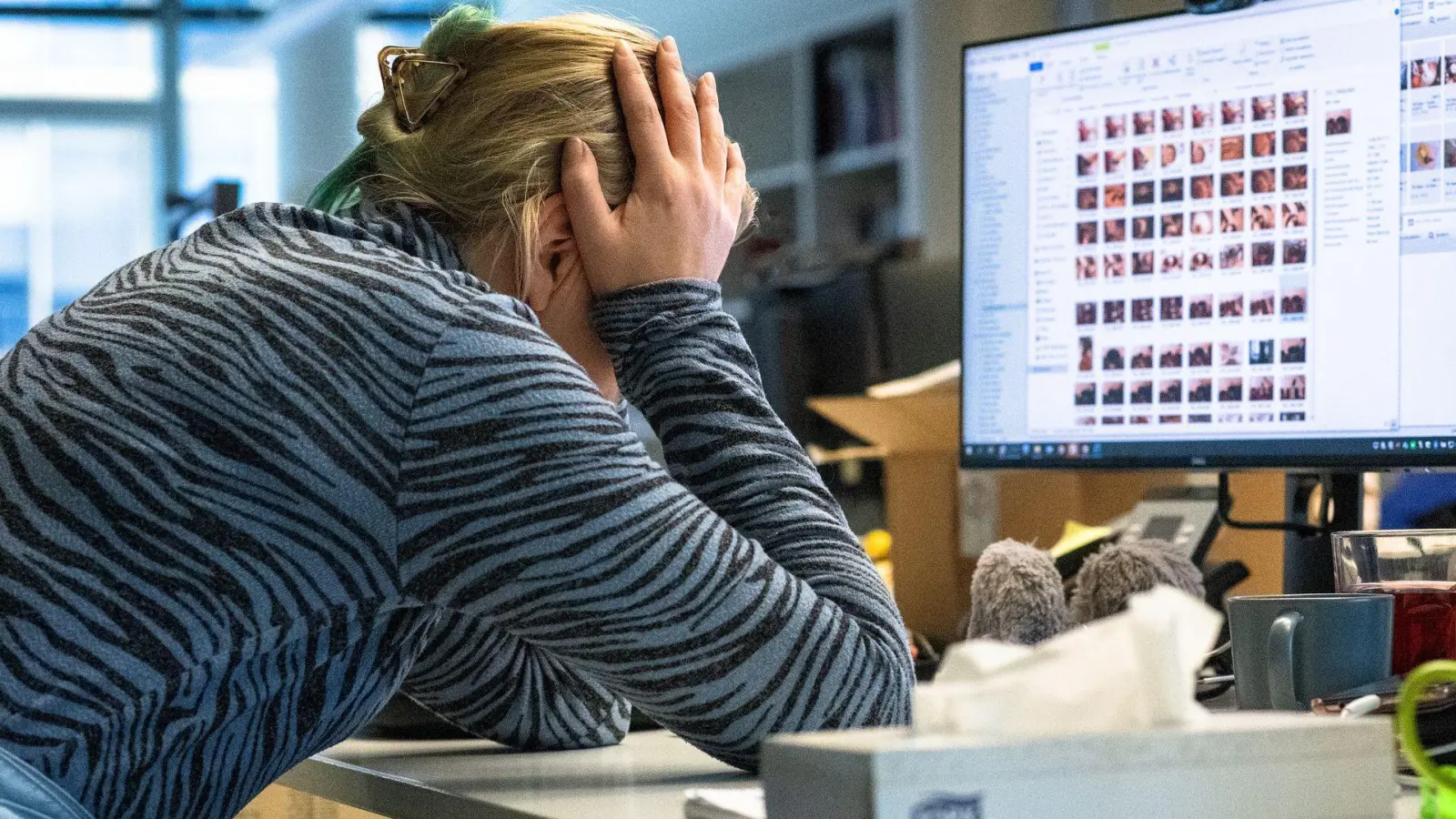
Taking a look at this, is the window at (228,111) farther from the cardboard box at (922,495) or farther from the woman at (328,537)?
the woman at (328,537)

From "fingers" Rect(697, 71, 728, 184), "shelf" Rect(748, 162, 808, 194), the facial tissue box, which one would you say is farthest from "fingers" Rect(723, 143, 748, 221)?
"shelf" Rect(748, 162, 808, 194)

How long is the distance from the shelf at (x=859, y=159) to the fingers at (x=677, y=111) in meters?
4.28

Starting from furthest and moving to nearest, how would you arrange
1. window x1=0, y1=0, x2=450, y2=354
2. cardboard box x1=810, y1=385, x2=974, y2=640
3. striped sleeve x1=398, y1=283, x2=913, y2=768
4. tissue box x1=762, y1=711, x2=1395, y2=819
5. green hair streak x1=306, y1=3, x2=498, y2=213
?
window x1=0, y1=0, x2=450, y2=354 → cardboard box x1=810, y1=385, x2=974, y2=640 → green hair streak x1=306, y1=3, x2=498, y2=213 → striped sleeve x1=398, y1=283, x2=913, y2=768 → tissue box x1=762, y1=711, x2=1395, y2=819

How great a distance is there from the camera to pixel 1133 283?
119 centimetres

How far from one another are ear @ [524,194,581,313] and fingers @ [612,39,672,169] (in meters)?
0.06

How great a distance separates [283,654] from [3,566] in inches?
5.5

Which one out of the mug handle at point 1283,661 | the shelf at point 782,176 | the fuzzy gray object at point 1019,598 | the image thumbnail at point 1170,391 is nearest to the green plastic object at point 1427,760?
the mug handle at point 1283,661

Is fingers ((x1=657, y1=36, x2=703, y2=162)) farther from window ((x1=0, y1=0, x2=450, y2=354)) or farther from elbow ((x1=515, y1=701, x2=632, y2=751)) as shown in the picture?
window ((x1=0, y1=0, x2=450, y2=354))

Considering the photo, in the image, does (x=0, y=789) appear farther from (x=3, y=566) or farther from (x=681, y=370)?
(x=681, y=370)

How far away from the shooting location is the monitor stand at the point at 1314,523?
1148 millimetres

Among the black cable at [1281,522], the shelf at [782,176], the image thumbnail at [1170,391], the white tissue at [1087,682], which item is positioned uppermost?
the shelf at [782,176]

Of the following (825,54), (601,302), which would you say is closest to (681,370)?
(601,302)

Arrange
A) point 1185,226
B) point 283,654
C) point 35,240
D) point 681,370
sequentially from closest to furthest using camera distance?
point 283,654 < point 681,370 < point 1185,226 < point 35,240

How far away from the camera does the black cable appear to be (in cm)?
115
